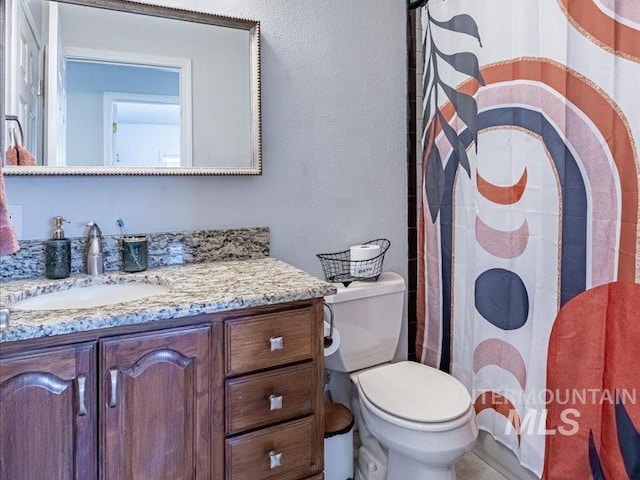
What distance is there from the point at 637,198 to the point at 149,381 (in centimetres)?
137

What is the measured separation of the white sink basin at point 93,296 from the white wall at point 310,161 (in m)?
0.23

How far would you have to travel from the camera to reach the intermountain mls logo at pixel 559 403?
129 centimetres

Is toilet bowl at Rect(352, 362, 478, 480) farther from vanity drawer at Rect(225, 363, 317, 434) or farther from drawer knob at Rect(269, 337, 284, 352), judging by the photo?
drawer knob at Rect(269, 337, 284, 352)

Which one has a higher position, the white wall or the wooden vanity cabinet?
the white wall

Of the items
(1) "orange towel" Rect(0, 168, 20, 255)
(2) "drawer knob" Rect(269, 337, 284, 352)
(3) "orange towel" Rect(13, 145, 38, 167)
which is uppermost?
(3) "orange towel" Rect(13, 145, 38, 167)

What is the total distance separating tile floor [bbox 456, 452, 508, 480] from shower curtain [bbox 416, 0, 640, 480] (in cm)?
18

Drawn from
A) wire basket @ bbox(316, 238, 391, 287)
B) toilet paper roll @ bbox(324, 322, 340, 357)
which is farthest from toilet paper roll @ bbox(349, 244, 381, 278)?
toilet paper roll @ bbox(324, 322, 340, 357)

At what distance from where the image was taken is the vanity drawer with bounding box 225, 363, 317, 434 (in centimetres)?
116

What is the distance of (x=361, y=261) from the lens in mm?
1786

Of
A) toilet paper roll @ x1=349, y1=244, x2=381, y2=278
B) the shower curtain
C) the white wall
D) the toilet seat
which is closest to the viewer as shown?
the shower curtain

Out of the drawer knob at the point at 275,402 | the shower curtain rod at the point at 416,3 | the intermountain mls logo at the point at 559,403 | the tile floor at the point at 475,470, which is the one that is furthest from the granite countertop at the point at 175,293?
the shower curtain rod at the point at 416,3

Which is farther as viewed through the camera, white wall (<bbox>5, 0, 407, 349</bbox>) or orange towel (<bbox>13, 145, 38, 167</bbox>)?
white wall (<bbox>5, 0, 407, 349</bbox>)

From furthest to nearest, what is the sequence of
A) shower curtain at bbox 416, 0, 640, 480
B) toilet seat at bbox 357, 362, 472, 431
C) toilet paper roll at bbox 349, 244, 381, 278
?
toilet paper roll at bbox 349, 244, 381, 278 < toilet seat at bbox 357, 362, 472, 431 < shower curtain at bbox 416, 0, 640, 480

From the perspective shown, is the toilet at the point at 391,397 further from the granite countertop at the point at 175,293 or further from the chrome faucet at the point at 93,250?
the chrome faucet at the point at 93,250
